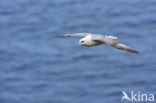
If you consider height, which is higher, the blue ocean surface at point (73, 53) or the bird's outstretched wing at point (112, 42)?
the blue ocean surface at point (73, 53)

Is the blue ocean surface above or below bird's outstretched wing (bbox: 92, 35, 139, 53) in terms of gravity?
above

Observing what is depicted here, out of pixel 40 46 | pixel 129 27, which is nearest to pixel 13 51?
pixel 40 46

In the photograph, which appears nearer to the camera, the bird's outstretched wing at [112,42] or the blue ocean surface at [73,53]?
the bird's outstretched wing at [112,42]

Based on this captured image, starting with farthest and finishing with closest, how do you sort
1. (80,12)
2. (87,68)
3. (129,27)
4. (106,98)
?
(80,12) → (129,27) → (87,68) → (106,98)

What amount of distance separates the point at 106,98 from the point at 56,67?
5759mm

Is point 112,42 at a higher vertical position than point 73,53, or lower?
lower

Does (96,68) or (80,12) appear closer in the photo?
(96,68)

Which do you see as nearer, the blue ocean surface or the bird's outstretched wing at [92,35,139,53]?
the bird's outstretched wing at [92,35,139,53]

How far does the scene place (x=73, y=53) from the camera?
1423 inches

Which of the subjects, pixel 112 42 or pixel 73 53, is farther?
pixel 73 53

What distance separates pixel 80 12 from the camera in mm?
41438

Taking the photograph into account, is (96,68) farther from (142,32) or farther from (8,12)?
(8,12)

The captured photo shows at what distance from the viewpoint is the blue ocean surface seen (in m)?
31.7

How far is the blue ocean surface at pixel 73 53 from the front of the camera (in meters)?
31.7
